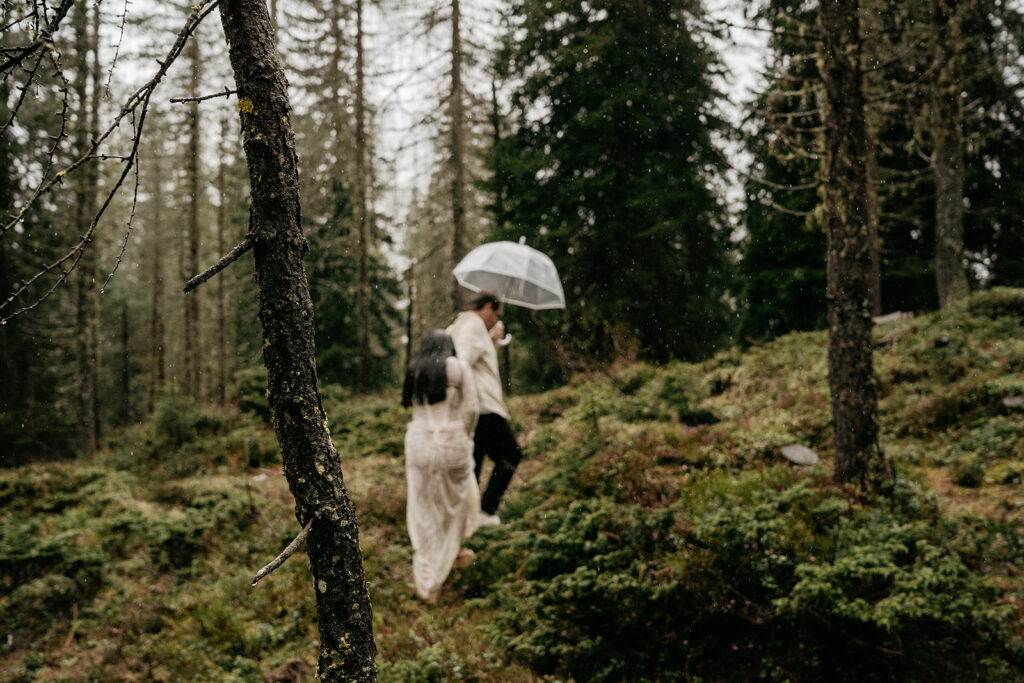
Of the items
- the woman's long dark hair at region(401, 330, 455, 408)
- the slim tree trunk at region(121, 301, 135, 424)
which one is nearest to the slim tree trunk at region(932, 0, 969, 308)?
the woman's long dark hair at region(401, 330, 455, 408)

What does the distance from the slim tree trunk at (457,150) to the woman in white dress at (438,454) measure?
30.9 feet

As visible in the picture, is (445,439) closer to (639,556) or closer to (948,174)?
(639,556)

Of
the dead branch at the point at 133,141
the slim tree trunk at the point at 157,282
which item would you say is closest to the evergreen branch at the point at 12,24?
the dead branch at the point at 133,141

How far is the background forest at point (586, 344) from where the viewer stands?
4.15 meters

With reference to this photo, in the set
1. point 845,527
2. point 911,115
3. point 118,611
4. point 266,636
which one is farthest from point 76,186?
point 911,115

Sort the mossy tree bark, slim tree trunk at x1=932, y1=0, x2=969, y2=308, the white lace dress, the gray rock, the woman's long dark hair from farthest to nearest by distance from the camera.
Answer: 1. the mossy tree bark
2. slim tree trunk at x1=932, y1=0, x2=969, y2=308
3. the gray rock
4. the white lace dress
5. the woman's long dark hair

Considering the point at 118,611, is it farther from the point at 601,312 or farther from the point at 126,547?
the point at 601,312

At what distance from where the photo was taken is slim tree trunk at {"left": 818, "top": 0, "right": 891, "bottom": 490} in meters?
5.61

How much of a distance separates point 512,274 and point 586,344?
777 centimetres

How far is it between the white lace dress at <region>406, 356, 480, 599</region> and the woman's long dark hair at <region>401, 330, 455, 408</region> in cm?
7

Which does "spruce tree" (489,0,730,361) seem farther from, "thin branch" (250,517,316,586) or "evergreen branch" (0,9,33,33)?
"evergreen branch" (0,9,33,33)

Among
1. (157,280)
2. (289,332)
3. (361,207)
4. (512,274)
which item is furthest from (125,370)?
(289,332)

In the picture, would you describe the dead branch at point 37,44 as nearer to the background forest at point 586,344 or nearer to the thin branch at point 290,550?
the background forest at point 586,344

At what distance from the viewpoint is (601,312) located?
14797mm
